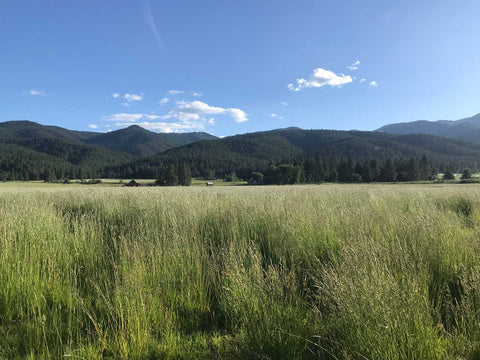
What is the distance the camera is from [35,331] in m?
2.74

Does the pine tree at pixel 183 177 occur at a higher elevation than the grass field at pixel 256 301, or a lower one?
higher

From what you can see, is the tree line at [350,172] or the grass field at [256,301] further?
the tree line at [350,172]

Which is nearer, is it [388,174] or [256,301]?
[256,301]

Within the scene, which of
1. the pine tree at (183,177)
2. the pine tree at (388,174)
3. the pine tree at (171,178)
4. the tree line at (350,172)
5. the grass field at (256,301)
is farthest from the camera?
the pine tree at (183,177)

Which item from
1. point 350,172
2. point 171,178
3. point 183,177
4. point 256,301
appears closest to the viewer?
point 256,301

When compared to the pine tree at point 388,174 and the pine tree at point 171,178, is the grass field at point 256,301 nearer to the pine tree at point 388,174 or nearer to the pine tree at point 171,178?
the pine tree at point 171,178

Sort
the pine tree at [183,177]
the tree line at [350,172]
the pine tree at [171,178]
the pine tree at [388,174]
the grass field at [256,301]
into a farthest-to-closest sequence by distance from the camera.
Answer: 1. the pine tree at [183,177]
2. the pine tree at [171,178]
3. the tree line at [350,172]
4. the pine tree at [388,174]
5. the grass field at [256,301]

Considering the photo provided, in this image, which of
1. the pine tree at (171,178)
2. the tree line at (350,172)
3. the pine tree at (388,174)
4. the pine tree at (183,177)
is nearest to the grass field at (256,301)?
the pine tree at (171,178)

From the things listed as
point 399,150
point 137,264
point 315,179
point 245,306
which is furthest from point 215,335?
point 399,150

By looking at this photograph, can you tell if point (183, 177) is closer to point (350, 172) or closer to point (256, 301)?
point (350, 172)

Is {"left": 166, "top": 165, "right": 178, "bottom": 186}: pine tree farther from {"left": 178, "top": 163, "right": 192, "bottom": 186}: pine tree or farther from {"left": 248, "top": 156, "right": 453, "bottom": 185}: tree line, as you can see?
{"left": 248, "top": 156, "right": 453, "bottom": 185}: tree line

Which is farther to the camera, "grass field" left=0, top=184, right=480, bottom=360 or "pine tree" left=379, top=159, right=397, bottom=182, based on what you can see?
"pine tree" left=379, top=159, right=397, bottom=182

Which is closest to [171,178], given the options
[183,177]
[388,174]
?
[183,177]

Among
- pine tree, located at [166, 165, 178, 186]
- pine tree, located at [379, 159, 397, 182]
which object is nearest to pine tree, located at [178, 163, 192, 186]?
pine tree, located at [166, 165, 178, 186]
